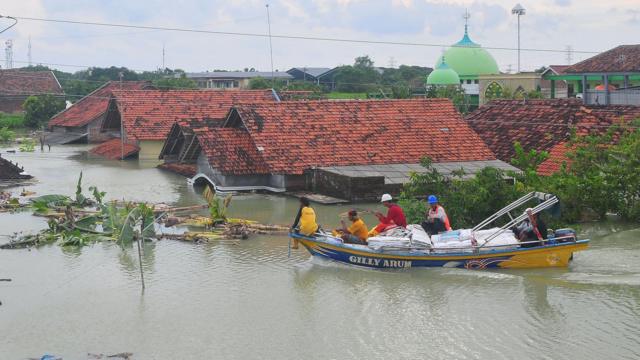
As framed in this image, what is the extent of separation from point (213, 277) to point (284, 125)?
10.4m

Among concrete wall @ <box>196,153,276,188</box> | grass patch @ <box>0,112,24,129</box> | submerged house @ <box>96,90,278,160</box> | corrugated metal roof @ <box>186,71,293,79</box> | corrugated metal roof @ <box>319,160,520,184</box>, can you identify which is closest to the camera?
corrugated metal roof @ <box>319,160,520,184</box>

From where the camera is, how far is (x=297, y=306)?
13898 mm

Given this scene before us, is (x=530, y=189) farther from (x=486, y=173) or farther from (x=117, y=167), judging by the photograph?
(x=117, y=167)

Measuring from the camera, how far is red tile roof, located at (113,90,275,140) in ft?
116

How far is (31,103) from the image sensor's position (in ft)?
162

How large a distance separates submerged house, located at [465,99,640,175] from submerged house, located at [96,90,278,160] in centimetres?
1093

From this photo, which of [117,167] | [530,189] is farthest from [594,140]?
[117,167]

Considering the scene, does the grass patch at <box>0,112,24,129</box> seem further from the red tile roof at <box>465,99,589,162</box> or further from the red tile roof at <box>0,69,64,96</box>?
the red tile roof at <box>465,99,589,162</box>

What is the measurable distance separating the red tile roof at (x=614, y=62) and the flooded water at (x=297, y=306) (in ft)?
42.0

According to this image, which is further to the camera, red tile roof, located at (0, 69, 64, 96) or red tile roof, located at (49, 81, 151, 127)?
red tile roof, located at (0, 69, 64, 96)

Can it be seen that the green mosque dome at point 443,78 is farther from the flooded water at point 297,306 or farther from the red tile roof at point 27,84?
the flooded water at point 297,306

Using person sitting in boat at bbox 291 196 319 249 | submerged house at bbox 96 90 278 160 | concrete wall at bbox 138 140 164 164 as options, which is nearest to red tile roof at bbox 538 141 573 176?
person sitting in boat at bbox 291 196 319 249

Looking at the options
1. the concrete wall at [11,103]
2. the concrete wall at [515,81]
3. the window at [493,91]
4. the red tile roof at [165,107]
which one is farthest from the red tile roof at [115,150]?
the concrete wall at [515,81]

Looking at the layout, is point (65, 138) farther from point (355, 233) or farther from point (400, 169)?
point (355, 233)
